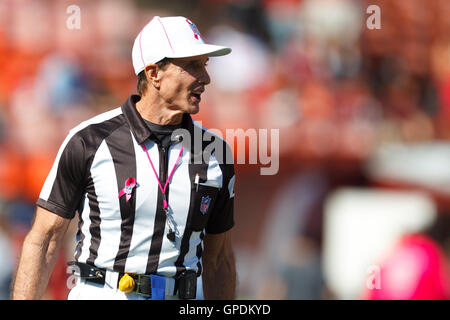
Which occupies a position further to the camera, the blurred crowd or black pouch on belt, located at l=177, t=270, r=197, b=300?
the blurred crowd

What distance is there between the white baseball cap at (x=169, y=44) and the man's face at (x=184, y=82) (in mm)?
57

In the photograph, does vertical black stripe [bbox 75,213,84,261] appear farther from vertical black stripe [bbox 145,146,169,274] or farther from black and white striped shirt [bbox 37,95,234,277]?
vertical black stripe [bbox 145,146,169,274]

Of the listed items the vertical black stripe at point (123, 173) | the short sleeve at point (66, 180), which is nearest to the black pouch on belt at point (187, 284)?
the vertical black stripe at point (123, 173)

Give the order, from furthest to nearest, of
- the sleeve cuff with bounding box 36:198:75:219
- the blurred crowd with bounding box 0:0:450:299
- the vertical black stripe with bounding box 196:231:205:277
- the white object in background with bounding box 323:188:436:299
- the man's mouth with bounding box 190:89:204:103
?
the white object in background with bounding box 323:188:436:299 < the blurred crowd with bounding box 0:0:450:299 < the vertical black stripe with bounding box 196:231:205:277 < the man's mouth with bounding box 190:89:204:103 < the sleeve cuff with bounding box 36:198:75:219

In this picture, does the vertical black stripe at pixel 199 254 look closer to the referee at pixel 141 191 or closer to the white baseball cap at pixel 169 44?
the referee at pixel 141 191

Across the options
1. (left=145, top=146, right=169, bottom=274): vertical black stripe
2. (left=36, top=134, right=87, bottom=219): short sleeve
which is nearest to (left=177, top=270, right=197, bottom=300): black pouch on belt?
(left=145, top=146, right=169, bottom=274): vertical black stripe

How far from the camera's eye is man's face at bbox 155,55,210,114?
3.46 meters

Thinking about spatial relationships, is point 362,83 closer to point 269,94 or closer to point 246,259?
point 269,94

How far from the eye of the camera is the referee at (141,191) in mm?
3389

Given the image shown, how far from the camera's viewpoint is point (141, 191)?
3.42m

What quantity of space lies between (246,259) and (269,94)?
6.27 feet

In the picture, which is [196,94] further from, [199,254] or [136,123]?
[199,254]

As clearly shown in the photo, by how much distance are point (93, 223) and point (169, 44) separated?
2.79 feet
